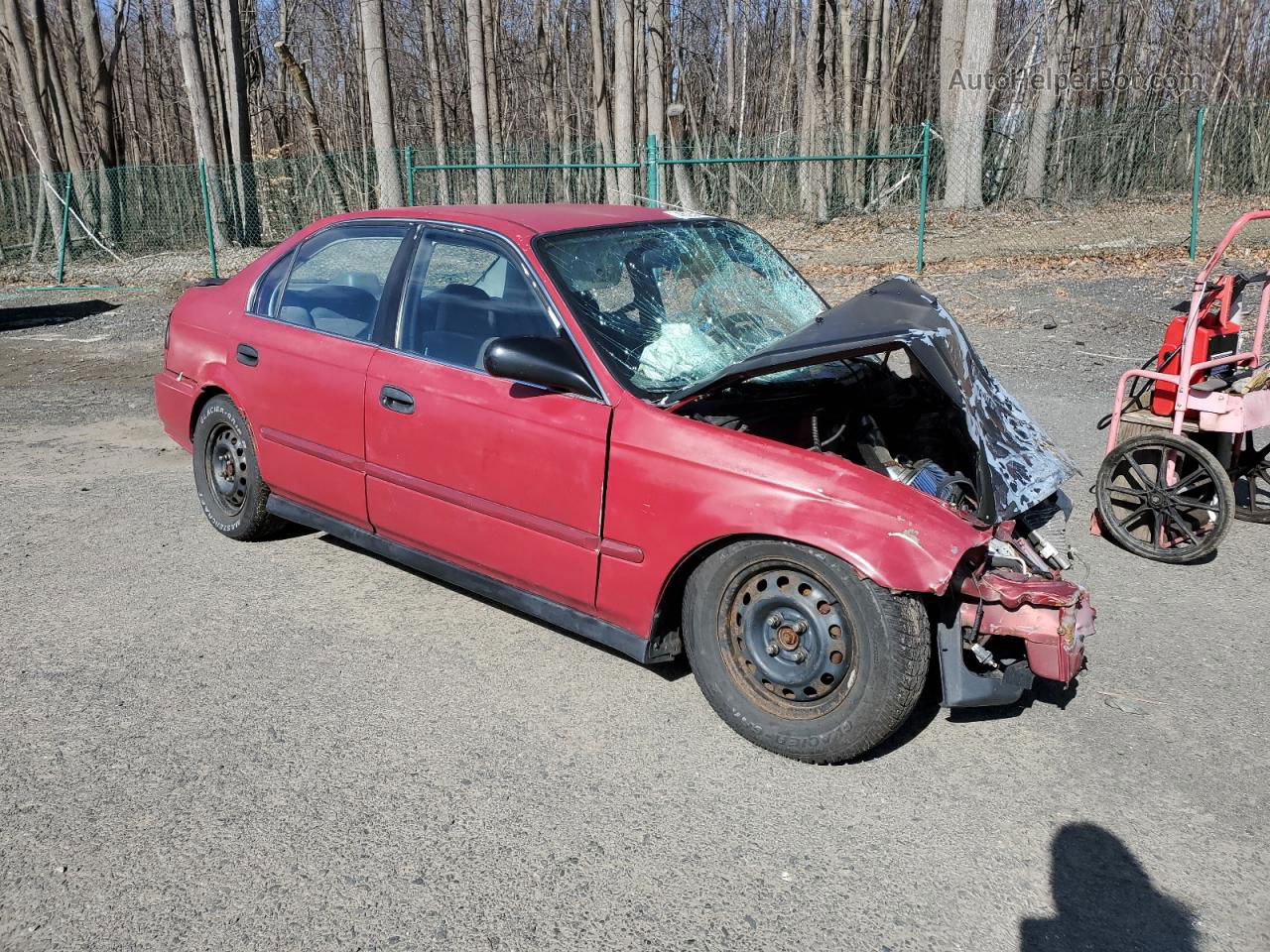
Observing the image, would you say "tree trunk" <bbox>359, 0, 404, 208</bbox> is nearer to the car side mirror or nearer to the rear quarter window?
the rear quarter window

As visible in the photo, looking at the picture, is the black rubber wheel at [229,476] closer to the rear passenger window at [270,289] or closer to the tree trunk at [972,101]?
the rear passenger window at [270,289]

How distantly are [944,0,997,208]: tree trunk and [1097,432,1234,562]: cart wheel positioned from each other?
1650cm

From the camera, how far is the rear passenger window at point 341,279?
462 cm

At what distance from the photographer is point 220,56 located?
115 ft

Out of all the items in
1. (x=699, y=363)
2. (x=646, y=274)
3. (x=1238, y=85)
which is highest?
(x=1238, y=85)

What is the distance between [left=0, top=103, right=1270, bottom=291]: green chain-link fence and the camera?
20.0m

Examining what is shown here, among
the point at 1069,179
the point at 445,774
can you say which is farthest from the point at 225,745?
the point at 1069,179

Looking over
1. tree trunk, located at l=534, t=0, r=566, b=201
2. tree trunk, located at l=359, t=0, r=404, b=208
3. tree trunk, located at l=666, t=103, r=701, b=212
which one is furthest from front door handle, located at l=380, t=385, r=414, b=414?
tree trunk, located at l=534, t=0, r=566, b=201

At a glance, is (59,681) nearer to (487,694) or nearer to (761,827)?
(487,694)

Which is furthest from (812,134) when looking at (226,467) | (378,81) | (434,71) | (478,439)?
(478,439)

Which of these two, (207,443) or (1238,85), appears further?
(1238,85)

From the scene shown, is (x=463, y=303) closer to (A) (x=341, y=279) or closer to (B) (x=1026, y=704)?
(A) (x=341, y=279)

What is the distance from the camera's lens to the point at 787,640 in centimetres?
347

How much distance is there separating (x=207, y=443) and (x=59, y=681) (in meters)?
1.69
